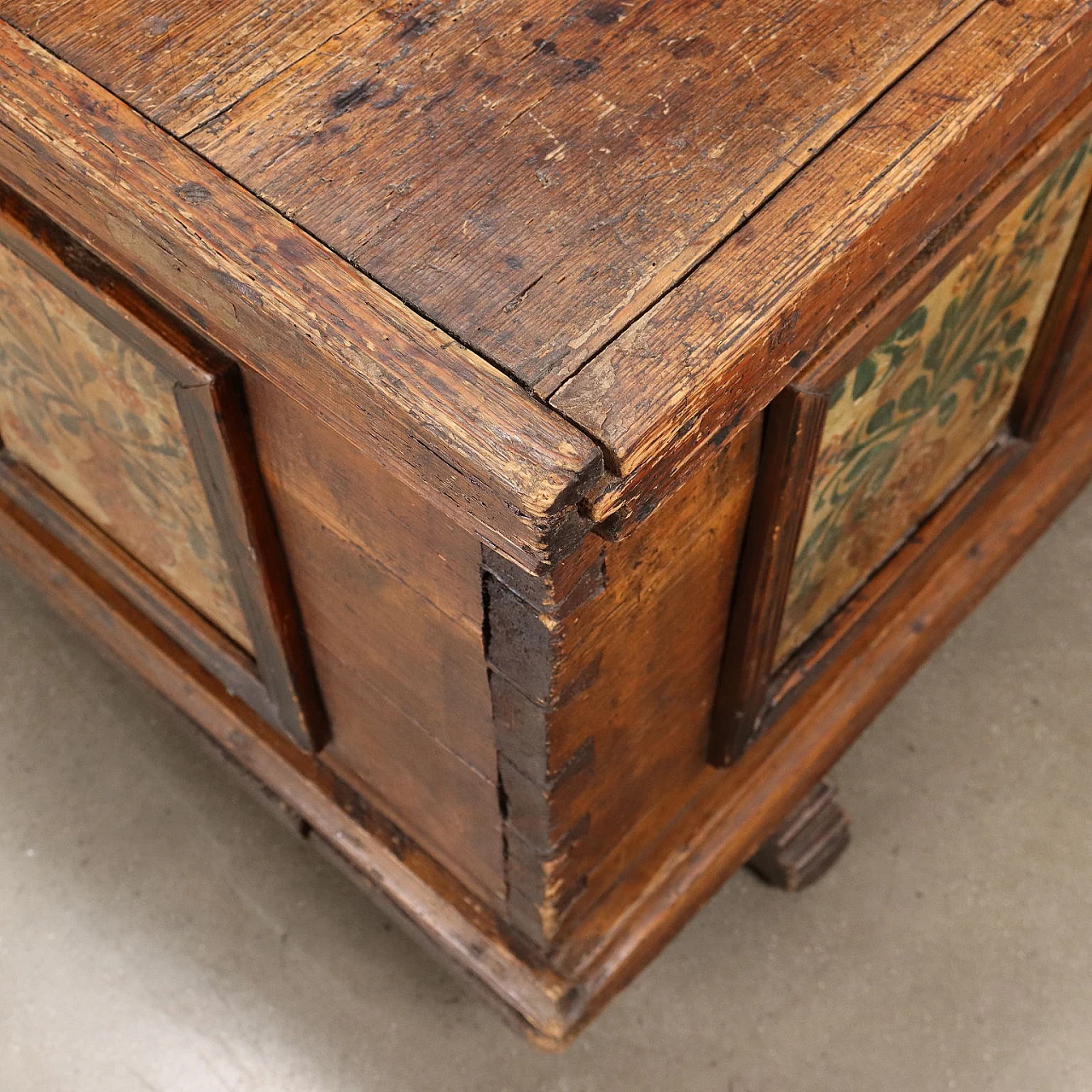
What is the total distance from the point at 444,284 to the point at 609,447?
0.12m

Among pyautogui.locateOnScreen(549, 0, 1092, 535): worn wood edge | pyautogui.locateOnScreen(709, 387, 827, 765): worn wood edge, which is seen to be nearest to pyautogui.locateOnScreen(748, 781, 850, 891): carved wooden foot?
pyautogui.locateOnScreen(709, 387, 827, 765): worn wood edge

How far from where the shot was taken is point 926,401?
104cm

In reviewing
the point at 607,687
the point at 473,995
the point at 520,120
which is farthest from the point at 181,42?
the point at 473,995

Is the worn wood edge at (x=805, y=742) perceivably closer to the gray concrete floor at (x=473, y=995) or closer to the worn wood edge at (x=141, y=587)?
the gray concrete floor at (x=473, y=995)

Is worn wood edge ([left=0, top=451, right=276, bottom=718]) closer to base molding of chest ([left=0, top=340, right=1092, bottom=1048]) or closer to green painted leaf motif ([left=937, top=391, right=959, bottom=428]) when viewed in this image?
base molding of chest ([left=0, top=340, right=1092, bottom=1048])

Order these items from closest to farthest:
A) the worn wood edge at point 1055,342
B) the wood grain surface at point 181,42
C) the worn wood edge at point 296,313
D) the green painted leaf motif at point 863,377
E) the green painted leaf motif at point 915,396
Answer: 1. the worn wood edge at point 296,313
2. the wood grain surface at point 181,42
3. the green painted leaf motif at point 863,377
4. the green painted leaf motif at point 915,396
5. the worn wood edge at point 1055,342

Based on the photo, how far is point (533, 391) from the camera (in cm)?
67

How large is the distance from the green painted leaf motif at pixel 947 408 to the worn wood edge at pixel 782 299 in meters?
0.25

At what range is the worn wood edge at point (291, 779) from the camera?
1.16 m

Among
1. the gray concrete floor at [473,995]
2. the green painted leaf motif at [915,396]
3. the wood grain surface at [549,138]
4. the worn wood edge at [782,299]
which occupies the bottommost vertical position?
the gray concrete floor at [473,995]

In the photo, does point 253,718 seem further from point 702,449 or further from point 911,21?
point 911,21

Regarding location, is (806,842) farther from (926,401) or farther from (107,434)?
(107,434)

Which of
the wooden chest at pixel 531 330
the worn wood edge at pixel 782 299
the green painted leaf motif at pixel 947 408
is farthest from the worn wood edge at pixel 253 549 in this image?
the green painted leaf motif at pixel 947 408

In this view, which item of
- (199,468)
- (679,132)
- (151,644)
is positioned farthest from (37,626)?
(679,132)
